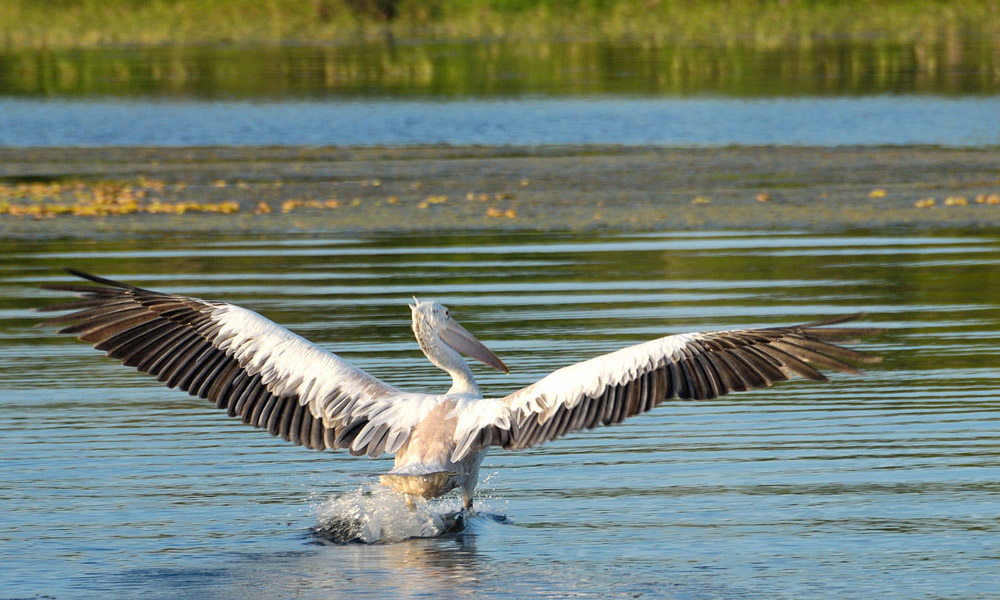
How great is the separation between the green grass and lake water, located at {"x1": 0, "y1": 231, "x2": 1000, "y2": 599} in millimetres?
29330

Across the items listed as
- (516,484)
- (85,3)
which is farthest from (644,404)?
(85,3)

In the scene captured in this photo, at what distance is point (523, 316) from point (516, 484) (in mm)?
3411

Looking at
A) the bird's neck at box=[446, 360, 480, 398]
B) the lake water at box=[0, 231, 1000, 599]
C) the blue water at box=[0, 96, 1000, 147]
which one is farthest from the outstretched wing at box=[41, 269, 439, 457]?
the blue water at box=[0, 96, 1000, 147]

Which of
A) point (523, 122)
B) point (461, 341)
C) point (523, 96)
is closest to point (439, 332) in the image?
point (461, 341)

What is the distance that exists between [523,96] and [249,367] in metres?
21.4

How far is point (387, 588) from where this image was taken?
19.8ft

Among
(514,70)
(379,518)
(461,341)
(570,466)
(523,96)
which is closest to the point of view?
(379,518)

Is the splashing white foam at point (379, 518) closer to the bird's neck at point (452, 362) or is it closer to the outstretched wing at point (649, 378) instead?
the outstretched wing at point (649, 378)

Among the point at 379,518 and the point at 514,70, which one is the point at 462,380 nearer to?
the point at 379,518

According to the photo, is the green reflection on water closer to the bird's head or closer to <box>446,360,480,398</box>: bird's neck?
the bird's head

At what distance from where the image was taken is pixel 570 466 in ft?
25.0

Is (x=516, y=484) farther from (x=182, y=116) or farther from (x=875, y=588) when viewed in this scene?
(x=182, y=116)

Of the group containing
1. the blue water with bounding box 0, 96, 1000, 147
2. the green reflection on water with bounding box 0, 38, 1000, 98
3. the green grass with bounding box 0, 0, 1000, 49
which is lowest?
the blue water with bounding box 0, 96, 1000, 147

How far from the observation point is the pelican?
6598 mm
